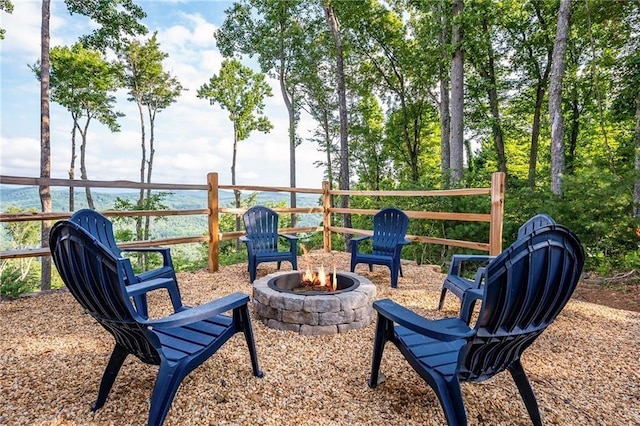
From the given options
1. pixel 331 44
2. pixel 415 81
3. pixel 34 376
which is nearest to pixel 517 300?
pixel 34 376

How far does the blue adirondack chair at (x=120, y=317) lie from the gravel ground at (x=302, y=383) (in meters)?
0.24

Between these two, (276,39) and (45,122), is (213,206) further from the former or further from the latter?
(276,39)

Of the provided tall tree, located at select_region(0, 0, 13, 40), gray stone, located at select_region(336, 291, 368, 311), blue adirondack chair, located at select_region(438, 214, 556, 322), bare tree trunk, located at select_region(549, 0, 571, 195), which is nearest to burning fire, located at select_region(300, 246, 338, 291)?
gray stone, located at select_region(336, 291, 368, 311)

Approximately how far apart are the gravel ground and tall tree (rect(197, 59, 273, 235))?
1151 cm

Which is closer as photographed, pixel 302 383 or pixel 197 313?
pixel 197 313

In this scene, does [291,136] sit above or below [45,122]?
above

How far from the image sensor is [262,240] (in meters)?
4.12

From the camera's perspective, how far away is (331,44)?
9859 millimetres

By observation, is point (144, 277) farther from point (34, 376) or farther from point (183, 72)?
point (183, 72)

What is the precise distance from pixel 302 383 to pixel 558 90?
6.42 metres

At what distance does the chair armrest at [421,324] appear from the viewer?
131cm

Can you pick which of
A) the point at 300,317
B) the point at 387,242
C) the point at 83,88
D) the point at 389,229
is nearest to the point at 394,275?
the point at 387,242

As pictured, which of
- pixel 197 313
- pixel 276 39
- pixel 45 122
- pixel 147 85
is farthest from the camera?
pixel 147 85

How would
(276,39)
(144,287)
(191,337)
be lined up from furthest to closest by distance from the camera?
(276,39)
(144,287)
(191,337)
